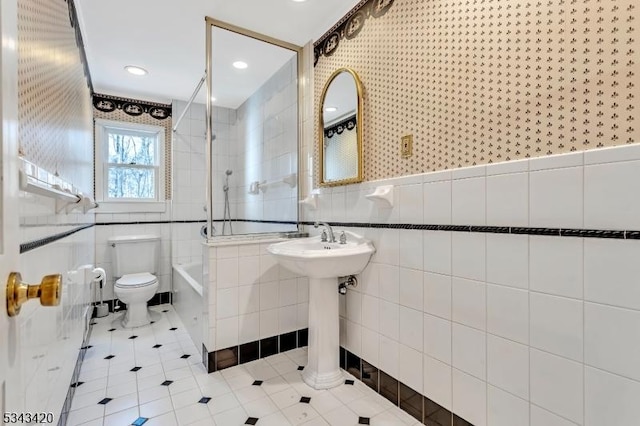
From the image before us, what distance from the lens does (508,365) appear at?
125 centimetres

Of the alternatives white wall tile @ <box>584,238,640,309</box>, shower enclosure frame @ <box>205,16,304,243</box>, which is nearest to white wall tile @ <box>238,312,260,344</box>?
shower enclosure frame @ <box>205,16,304,243</box>

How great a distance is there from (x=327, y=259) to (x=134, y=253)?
258cm

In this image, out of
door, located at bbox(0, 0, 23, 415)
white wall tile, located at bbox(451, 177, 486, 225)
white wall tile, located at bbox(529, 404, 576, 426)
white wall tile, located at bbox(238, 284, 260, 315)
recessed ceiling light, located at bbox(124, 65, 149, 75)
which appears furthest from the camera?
recessed ceiling light, located at bbox(124, 65, 149, 75)

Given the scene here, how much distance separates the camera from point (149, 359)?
2277mm

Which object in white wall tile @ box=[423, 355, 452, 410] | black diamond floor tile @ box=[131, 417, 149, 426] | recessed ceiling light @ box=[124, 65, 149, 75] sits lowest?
black diamond floor tile @ box=[131, 417, 149, 426]

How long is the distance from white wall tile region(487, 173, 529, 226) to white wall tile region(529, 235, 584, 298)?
97mm

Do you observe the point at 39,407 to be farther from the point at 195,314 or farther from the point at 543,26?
the point at 543,26

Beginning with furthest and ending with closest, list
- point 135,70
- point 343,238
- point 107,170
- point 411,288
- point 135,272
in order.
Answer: point 107,170 → point 135,272 → point 135,70 → point 343,238 → point 411,288

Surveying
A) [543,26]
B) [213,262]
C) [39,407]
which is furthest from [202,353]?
[543,26]

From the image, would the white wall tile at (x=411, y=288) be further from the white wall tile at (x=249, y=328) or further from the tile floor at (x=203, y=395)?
the white wall tile at (x=249, y=328)

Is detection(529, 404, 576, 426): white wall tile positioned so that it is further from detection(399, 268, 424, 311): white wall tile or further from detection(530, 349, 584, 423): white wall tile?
detection(399, 268, 424, 311): white wall tile

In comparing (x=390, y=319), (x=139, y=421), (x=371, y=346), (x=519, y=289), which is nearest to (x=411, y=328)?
(x=390, y=319)

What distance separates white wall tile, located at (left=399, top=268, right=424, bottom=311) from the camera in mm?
1608

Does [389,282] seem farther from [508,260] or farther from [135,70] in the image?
[135,70]
